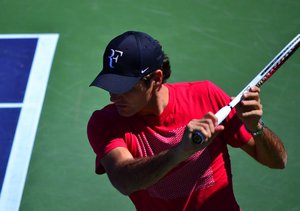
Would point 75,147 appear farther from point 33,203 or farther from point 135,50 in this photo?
point 135,50

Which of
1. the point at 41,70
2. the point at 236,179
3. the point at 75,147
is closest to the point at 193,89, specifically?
the point at 236,179

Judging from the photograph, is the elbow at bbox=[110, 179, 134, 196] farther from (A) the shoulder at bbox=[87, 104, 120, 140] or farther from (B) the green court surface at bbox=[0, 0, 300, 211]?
(B) the green court surface at bbox=[0, 0, 300, 211]

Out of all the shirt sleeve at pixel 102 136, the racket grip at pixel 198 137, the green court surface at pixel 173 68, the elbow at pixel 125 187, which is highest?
the racket grip at pixel 198 137

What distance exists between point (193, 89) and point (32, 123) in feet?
10.2

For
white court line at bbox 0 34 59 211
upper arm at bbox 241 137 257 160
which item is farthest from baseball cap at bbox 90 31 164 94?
white court line at bbox 0 34 59 211

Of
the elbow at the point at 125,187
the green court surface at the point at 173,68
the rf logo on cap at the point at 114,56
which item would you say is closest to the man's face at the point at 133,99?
the rf logo on cap at the point at 114,56

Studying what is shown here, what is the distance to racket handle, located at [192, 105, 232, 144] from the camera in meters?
3.95

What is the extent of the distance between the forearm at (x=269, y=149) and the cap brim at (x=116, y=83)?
830mm

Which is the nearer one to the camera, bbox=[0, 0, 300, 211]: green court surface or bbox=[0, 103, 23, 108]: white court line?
bbox=[0, 0, 300, 211]: green court surface

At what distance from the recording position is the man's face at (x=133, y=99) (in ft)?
14.5

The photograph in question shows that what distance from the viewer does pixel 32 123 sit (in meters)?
7.52

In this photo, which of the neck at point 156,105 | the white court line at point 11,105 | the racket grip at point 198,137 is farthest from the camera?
the white court line at point 11,105

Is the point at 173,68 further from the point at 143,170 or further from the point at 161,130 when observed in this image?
the point at 143,170

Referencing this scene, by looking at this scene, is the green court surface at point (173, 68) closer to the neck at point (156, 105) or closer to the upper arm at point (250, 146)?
the upper arm at point (250, 146)
